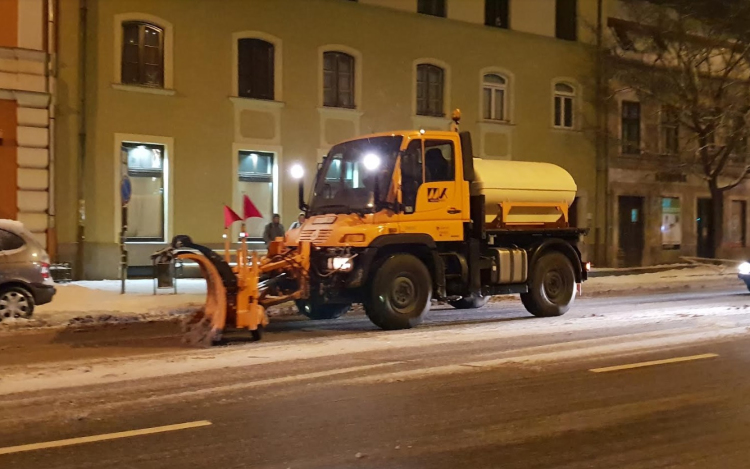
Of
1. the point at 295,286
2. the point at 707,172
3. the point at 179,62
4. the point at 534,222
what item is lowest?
the point at 295,286

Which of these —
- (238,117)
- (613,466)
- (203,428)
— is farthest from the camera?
(238,117)

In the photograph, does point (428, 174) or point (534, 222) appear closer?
point (428, 174)

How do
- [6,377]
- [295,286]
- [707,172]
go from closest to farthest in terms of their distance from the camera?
[6,377] → [295,286] → [707,172]

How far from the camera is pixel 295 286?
11.5m

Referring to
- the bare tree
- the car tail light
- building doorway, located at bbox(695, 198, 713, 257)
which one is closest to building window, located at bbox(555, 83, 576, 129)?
the bare tree

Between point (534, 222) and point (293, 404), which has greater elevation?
point (534, 222)

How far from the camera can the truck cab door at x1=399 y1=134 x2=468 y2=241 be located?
38.8 feet

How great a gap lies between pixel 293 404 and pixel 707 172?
23392 millimetres

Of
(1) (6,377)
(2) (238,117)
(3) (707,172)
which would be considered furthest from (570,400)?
(3) (707,172)

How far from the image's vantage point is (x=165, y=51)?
64.4 ft

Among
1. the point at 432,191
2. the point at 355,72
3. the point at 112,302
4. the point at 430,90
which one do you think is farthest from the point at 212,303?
the point at 430,90

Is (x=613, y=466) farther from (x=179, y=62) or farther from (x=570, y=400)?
(x=179, y=62)

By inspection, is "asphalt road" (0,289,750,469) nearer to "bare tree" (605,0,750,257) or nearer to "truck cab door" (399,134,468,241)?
"truck cab door" (399,134,468,241)

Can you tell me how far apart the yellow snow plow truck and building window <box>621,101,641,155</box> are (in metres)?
16.1
